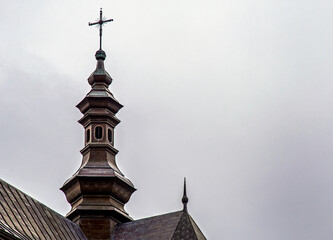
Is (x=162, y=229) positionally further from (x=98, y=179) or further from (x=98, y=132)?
(x=98, y=132)

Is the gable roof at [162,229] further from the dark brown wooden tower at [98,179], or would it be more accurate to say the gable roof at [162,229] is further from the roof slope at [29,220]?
the roof slope at [29,220]

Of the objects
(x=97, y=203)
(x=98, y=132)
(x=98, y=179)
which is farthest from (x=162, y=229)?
(x=98, y=132)

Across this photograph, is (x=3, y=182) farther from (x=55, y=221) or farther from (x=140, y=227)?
(x=140, y=227)

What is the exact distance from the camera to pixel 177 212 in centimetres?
7312

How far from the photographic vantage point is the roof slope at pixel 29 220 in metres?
65.1

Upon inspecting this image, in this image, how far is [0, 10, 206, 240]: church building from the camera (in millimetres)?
68938

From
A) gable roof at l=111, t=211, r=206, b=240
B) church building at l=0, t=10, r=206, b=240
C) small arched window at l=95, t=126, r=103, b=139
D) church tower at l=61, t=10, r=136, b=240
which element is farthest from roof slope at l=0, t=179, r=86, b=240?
small arched window at l=95, t=126, r=103, b=139

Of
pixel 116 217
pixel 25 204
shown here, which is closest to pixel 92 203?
pixel 116 217

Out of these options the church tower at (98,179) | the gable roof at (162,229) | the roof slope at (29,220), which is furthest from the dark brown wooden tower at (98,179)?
the roof slope at (29,220)

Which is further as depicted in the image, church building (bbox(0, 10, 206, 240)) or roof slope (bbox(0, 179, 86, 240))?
church building (bbox(0, 10, 206, 240))

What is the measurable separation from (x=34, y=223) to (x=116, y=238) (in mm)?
6874

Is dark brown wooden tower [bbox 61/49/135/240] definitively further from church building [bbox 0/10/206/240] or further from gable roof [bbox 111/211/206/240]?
gable roof [bbox 111/211/206/240]

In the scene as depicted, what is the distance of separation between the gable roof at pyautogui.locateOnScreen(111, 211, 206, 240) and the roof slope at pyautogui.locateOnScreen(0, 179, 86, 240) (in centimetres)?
239

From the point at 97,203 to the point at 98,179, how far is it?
4.19 ft
